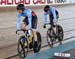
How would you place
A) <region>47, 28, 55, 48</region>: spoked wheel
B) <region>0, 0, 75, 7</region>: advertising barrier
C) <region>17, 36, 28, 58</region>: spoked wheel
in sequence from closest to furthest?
<region>17, 36, 28, 58</region>: spoked wheel → <region>47, 28, 55, 48</region>: spoked wheel → <region>0, 0, 75, 7</region>: advertising barrier

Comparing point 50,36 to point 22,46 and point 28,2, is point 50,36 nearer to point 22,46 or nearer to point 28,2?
point 22,46

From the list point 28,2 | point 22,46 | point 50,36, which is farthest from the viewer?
point 28,2

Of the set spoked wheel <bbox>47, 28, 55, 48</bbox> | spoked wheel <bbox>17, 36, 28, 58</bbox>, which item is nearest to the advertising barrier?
spoked wheel <bbox>47, 28, 55, 48</bbox>

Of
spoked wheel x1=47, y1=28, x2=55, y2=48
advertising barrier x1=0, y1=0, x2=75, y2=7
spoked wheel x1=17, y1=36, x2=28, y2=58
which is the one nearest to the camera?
spoked wheel x1=17, y1=36, x2=28, y2=58

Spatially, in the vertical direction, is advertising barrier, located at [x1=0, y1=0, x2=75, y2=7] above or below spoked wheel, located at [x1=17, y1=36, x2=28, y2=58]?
below

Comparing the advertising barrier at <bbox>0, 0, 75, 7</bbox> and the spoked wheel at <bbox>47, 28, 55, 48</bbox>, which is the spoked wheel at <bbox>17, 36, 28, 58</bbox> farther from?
the advertising barrier at <bbox>0, 0, 75, 7</bbox>

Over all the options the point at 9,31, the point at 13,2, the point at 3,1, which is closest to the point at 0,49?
the point at 9,31

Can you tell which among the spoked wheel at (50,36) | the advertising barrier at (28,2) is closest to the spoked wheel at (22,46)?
the spoked wheel at (50,36)

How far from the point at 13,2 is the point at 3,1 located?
1740mm

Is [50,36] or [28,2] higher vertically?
[50,36]

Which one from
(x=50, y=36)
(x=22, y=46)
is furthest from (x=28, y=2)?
(x=22, y=46)

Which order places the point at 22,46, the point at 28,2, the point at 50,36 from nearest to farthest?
the point at 22,46 < the point at 50,36 < the point at 28,2

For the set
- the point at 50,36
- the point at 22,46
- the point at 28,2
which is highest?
the point at 22,46

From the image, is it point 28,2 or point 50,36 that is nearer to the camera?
point 50,36
